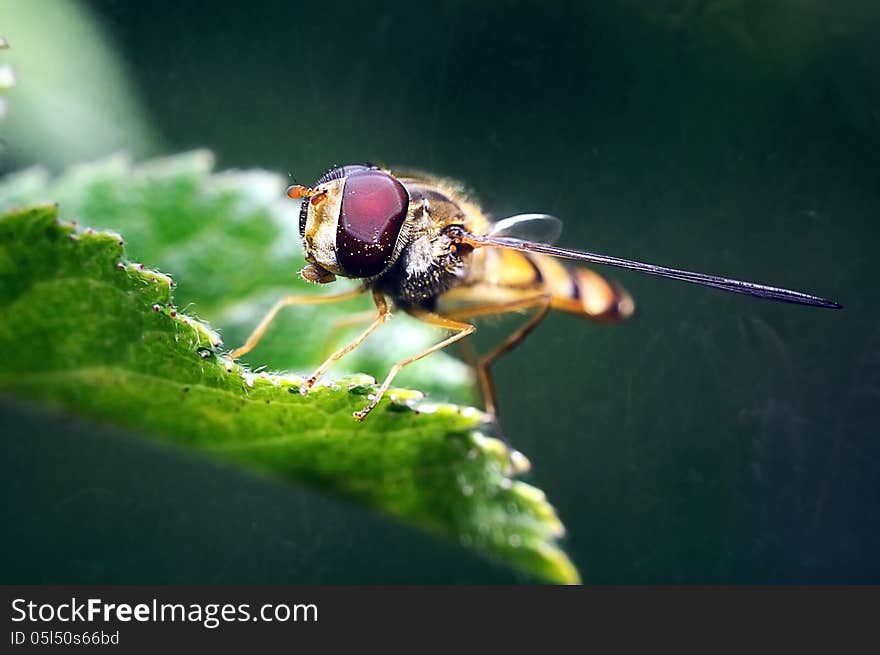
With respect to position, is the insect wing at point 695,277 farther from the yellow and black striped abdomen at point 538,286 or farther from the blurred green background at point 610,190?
the blurred green background at point 610,190

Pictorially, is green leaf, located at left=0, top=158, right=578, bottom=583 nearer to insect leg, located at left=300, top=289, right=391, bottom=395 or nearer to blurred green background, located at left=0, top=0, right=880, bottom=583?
insect leg, located at left=300, top=289, right=391, bottom=395

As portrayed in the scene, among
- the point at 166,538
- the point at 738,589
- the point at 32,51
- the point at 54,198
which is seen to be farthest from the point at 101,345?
the point at 738,589

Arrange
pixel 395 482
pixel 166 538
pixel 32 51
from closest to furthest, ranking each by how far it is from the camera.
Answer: pixel 395 482 → pixel 166 538 → pixel 32 51

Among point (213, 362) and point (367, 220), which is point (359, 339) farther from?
point (213, 362)

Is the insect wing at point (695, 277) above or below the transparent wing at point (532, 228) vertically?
below

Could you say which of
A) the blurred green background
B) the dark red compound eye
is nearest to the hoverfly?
the dark red compound eye

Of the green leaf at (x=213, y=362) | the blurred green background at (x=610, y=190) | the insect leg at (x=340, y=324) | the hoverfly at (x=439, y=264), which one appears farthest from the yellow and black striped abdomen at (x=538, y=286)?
the green leaf at (x=213, y=362)

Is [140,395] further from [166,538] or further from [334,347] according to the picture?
[334,347]
